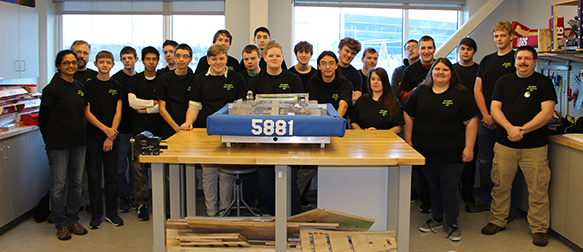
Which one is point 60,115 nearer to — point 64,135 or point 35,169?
point 64,135

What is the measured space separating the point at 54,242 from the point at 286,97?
2.09 meters

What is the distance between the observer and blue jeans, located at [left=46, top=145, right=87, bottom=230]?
340 cm

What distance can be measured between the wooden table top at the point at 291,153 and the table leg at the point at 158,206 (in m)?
0.13

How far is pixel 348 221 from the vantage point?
2863 millimetres

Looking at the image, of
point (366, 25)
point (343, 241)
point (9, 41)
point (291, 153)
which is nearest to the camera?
point (291, 153)

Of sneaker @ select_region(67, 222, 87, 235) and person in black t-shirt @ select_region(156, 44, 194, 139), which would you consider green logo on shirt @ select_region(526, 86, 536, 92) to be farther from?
sneaker @ select_region(67, 222, 87, 235)

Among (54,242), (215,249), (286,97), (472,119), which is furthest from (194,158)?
(472,119)

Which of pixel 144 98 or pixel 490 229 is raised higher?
pixel 144 98

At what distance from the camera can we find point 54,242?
340cm

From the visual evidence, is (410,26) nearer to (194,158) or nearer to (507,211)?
(507,211)

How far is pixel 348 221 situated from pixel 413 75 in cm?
210

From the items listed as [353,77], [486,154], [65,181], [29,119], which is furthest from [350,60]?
[29,119]

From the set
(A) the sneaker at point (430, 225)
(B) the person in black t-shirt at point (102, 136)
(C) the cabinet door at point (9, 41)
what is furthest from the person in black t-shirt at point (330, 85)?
(C) the cabinet door at point (9, 41)

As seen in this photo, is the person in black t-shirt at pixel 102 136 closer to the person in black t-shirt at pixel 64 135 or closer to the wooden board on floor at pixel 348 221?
the person in black t-shirt at pixel 64 135
